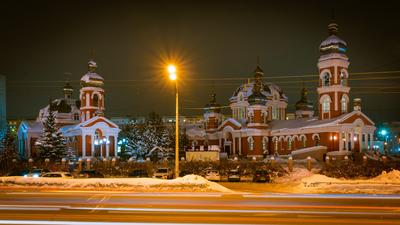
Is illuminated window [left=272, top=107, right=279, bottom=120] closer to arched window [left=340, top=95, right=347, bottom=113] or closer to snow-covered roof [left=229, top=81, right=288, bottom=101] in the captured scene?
snow-covered roof [left=229, top=81, right=288, bottom=101]

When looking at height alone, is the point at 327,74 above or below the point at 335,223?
above

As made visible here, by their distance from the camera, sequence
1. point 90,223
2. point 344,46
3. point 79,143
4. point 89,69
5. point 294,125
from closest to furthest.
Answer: point 90,223 < point 344,46 < point 294,125 < point 79,143 < point 89,69

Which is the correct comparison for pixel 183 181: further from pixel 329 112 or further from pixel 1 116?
pixel 1 116

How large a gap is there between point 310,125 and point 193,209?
43.9m

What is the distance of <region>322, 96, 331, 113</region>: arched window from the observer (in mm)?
58194

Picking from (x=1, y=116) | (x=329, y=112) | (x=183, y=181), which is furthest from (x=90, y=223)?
(x=1, y=116)

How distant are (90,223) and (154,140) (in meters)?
51.4

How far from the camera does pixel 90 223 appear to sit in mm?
13930

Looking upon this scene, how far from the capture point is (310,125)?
57.9 m

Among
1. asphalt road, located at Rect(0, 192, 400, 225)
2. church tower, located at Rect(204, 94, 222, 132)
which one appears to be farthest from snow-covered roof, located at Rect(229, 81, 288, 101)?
asphalt road, located at Rect(0, 192, 400, 225)

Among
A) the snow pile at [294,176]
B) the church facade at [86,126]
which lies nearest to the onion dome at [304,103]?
the church facade at [86,126]

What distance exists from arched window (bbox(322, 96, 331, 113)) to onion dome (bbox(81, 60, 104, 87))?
3535 centimetres

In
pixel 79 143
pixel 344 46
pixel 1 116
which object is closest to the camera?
pixel 344 46

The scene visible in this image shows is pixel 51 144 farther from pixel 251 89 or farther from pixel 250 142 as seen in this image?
pixel 251 89
